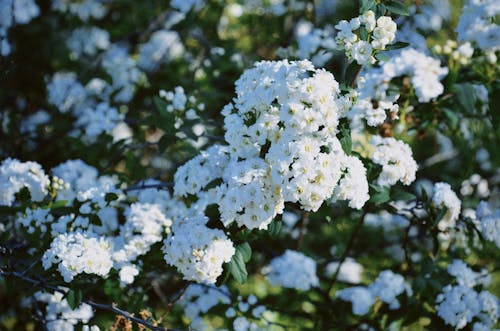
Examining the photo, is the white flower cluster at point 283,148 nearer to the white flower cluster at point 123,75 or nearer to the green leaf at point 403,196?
the green leaf at point 403,196

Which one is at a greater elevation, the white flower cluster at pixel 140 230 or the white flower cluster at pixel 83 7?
the white flower cluster at pixel 83 7

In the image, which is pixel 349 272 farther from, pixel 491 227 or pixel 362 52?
pixel 362 52

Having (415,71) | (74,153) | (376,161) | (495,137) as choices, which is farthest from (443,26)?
(74,153)

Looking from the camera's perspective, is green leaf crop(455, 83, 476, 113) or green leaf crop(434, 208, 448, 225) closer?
green leaf crop(434, 208, 448, 225)

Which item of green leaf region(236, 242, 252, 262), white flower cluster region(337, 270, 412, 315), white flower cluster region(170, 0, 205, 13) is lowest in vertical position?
white flower cluster region(337, 270, 412, 315)

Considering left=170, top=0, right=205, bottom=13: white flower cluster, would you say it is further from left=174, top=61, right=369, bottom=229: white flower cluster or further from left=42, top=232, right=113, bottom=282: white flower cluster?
left=42, top=232, right=113, bottom=282: white flower cluster

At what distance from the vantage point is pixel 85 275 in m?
2.56

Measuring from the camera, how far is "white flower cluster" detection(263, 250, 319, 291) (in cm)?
347

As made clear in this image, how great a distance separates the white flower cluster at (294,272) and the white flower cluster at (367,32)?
1572 mm

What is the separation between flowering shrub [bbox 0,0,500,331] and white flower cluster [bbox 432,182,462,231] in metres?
0.01

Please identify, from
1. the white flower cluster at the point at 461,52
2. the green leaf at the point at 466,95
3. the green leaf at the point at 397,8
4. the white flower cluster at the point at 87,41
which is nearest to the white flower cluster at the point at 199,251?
the green leaf at the point at 397,8

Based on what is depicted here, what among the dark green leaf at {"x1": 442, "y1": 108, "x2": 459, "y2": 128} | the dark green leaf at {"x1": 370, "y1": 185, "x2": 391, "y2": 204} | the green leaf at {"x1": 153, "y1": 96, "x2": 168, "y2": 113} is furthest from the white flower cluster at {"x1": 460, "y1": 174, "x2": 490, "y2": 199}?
the green leaf at {"x1": 153, "y1": 96, "x2": 168, "y2": 113}

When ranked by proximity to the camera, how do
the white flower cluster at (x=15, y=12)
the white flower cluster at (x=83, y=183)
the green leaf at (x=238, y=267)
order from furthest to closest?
1. the white flower cluster at (x=15, y=12)
2. the white flower cluster at (x=83, y=183)
3. the green leaf at (x=238, y=267)

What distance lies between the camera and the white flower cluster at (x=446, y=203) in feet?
9.51
